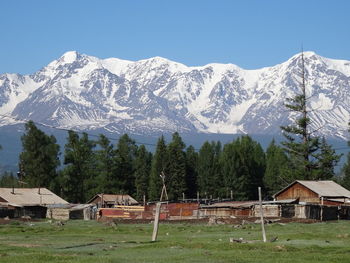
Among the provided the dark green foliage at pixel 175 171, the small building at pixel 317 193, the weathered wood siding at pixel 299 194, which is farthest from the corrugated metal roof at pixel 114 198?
the small building at pixel 317 193

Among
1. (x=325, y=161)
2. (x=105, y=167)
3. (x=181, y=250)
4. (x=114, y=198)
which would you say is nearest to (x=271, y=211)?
(x=325, y=161)

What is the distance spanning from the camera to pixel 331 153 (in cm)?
11312

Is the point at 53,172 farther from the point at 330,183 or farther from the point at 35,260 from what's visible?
the point at 35,260

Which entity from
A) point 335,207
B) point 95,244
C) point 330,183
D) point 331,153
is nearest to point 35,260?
point 95,244

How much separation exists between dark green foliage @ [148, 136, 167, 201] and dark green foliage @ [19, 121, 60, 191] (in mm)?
19017

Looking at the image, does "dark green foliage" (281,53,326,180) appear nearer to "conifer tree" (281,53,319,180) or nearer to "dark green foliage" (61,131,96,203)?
"conifer tree" (281,53,319,180)

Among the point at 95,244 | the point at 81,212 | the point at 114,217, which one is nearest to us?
the point at 95,244

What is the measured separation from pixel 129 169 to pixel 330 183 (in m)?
52.3

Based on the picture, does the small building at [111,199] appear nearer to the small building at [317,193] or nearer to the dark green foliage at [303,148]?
the dark green foliage at [303,148]

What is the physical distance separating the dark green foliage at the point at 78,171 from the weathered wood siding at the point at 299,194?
46504mm

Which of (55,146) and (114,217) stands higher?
(55,146)

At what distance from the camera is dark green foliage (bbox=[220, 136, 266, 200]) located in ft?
466

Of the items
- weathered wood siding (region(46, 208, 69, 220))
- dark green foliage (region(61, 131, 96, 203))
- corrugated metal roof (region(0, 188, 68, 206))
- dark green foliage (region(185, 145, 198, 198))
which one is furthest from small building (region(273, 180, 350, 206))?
dark green foliage (region(61, 131, 96, 203))

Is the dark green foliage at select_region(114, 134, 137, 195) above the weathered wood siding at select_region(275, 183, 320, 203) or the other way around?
above
